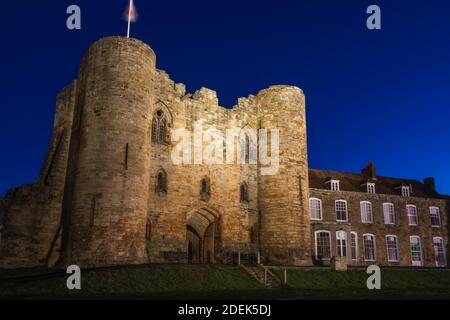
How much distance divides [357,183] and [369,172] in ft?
7.79

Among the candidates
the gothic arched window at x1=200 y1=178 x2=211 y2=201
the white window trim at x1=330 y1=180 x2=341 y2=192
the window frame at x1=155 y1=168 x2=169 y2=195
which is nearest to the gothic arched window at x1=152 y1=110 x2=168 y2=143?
the window frame at x1=155 y1=168 x2=169 y2=195

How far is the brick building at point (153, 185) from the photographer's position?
19266 mm

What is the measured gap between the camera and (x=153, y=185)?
71.3 ft

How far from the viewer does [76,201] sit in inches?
760

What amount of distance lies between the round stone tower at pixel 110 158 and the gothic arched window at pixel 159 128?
42.0 inches

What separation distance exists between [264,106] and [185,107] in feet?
17.0

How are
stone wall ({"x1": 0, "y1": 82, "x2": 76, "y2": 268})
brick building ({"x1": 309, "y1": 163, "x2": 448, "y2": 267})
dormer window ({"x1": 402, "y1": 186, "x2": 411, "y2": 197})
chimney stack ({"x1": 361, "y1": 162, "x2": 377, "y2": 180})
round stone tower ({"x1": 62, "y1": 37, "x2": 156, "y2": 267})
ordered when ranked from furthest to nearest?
1. chimney stack ({"x1": 361, "y1": 162, "x2": 377, "y2": 180})
2. dormer window ({"x1": 402, "y1": 186, "x2": 411, "y2": 197})
3. brick building ({"x1": 309, "y1": 163, "x2": 448, "y2": 267})
4. stone wall ({"x1": 0, "y1": 82, "x2": 76, "y2": 268})
5. round stone tower ({"x1": 62, "y1": 37, "x2": 156, "y2": 267})

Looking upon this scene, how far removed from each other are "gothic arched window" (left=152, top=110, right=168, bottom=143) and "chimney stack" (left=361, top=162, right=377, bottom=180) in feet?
65.5

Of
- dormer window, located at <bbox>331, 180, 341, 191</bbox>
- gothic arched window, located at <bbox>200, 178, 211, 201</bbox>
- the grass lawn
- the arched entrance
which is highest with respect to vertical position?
dormer window, located at <bbox>331, 180, 341, 191</bbox>

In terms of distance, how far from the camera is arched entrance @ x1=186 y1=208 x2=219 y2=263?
24.2 metres

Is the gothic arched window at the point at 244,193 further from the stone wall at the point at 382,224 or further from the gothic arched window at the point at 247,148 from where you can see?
the stone wall at the point at 382,224

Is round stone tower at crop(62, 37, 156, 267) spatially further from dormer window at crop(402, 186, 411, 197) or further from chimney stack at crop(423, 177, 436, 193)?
chimney stack at crop(423, 177, 436, 193)

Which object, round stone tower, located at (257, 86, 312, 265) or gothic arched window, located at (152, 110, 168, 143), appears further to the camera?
round stone tower, located at (257, 86, 312, 265)
